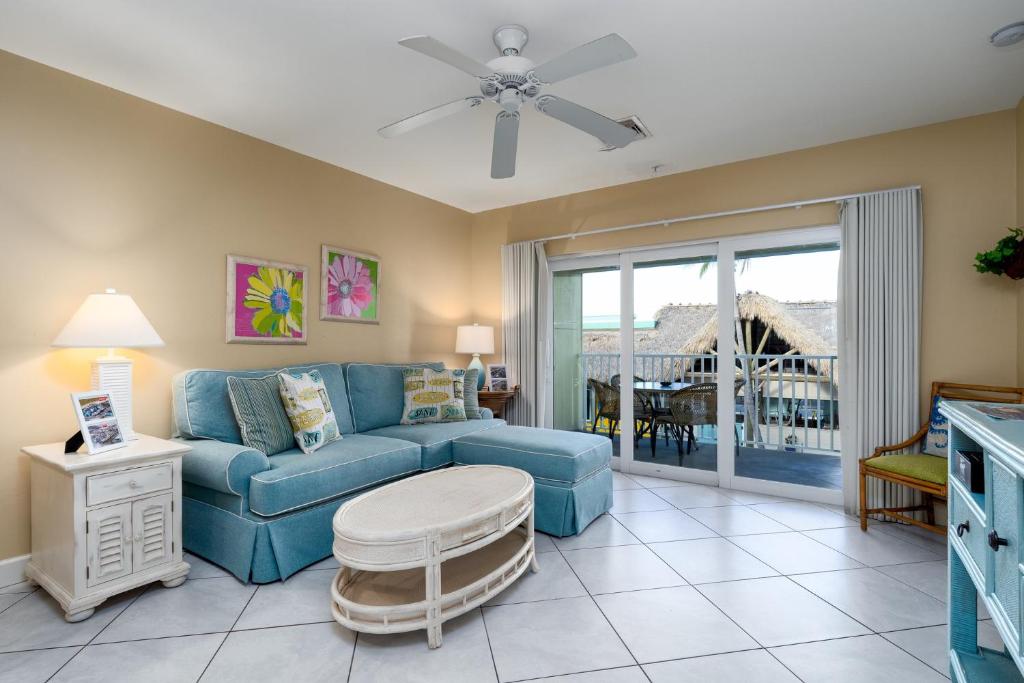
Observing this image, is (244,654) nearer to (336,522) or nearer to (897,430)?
(336,522)

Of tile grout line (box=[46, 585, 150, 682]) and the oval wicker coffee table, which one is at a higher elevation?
the oval wicker coffee table

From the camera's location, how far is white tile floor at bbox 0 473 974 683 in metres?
1.73

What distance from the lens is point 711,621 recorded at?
6.68 feet

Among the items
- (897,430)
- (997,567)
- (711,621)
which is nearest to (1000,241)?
(897,430)

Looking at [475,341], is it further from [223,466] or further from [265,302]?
[223,466]

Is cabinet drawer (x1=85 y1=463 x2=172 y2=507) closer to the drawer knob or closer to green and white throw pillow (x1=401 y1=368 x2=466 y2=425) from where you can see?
green and white throw pillow (x1=401 y1=368 x2=466 y2=425)

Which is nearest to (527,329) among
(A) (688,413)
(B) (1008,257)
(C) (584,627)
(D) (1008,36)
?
(A) (688,413)

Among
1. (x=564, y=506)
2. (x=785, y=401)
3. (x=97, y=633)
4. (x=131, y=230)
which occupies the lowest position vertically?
(x=97, y=633)

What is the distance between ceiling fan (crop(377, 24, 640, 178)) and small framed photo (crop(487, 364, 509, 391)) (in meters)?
2.52

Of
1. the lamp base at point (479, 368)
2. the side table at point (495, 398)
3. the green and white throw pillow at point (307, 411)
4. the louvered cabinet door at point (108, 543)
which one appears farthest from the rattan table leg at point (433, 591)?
the side table at point (495, 398)

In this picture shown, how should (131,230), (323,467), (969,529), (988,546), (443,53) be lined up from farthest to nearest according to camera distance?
(131,230)
(323,467)
(443,53)
(969,529)
(988,546)

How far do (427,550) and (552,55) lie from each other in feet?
7.61

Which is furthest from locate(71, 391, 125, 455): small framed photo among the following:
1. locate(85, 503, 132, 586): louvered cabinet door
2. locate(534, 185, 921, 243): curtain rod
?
locate(534, 185, 921, 243): curtain rod

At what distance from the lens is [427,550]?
186cm
